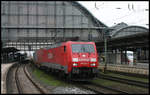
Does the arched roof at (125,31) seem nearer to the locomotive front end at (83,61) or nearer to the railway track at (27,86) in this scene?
the railway track at (27,86)

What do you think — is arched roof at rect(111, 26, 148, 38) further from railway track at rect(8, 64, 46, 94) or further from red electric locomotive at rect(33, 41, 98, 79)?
red electric locomotive at rect(33, 41, 98, 79)

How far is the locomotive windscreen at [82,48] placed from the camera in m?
17.1

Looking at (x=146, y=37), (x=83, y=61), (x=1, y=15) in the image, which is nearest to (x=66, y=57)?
(x=83, y=61)

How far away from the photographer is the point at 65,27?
124 feet

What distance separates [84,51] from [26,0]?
84.1 ft

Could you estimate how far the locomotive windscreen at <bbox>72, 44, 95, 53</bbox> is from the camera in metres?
17.1

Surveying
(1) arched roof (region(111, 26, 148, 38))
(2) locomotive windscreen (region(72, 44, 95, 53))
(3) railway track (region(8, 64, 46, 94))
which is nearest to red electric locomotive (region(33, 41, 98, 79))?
(2) locomotive windscreen (region(72, 44, 95, 53))

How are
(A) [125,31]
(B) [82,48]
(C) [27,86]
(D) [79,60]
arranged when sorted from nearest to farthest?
(D) [79,60] < (C) [27,86] < (B) [82,48] < (A) [125,31]

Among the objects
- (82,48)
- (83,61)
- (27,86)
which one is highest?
(82,48)

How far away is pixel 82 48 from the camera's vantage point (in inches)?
685

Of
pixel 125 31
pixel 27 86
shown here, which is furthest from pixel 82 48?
pixel 125 31

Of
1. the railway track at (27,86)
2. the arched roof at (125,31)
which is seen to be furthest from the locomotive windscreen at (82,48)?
the arched roof at (125,31)

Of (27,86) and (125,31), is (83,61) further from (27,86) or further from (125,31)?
(125,31)

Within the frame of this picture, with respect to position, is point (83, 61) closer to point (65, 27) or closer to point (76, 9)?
point (65, 27)
